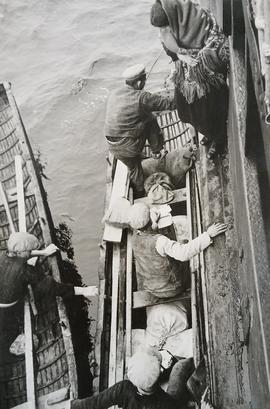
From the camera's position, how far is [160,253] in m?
2.80

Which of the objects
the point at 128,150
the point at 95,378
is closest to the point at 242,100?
the point at 128,150

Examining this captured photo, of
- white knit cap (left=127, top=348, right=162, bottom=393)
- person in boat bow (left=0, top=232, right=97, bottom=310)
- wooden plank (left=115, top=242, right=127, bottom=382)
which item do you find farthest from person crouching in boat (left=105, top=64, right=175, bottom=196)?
white knit cap (left=127, top=348, right=162, bottom=393)

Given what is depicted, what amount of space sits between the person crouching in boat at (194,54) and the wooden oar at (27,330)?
101 cm

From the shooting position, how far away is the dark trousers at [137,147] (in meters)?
3.01

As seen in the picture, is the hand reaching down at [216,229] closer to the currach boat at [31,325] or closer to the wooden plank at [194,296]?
the wooden plank at [194,296]

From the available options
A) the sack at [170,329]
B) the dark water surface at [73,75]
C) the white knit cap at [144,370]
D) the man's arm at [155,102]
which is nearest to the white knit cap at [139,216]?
the dark water surface at [73,75]

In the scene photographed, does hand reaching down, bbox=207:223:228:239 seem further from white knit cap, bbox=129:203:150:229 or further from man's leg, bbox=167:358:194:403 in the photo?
man's leg, bbox=167:358:194:403

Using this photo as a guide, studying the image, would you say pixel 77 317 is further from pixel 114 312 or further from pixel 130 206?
pixel 130 206

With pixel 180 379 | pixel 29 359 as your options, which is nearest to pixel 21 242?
pixel 29 359

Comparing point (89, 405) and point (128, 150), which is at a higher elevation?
point (128, 150)

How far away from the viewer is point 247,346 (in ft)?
8.56

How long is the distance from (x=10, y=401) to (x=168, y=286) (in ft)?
3.23

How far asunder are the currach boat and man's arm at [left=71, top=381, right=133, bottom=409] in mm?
100

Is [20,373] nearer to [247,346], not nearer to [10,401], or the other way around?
[10,401]
